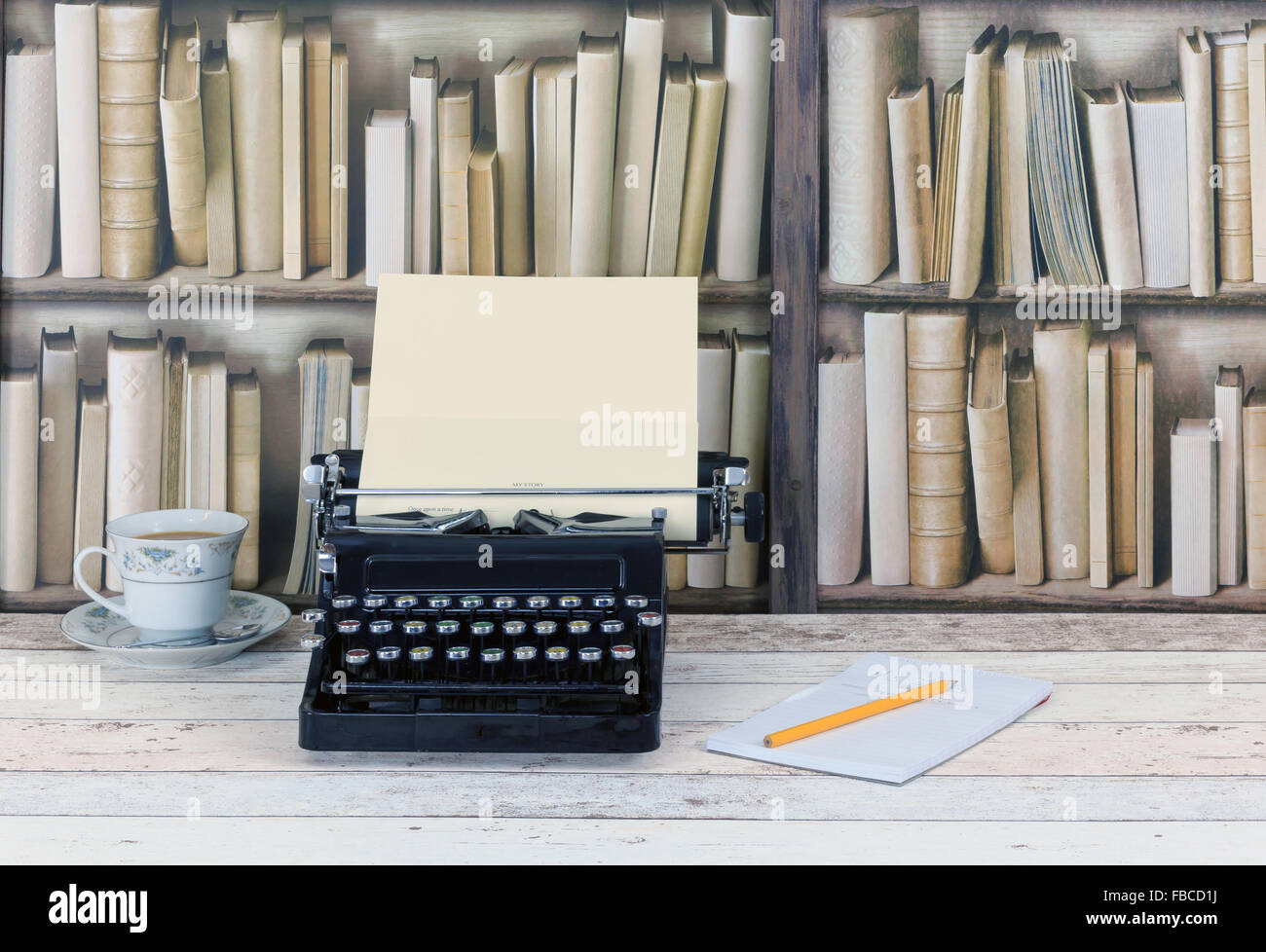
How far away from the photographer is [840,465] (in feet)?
5.48

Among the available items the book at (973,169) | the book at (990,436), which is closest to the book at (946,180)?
the book at (973,169)

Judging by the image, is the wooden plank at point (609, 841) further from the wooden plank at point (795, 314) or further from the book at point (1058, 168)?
the book at point (1058, 168)

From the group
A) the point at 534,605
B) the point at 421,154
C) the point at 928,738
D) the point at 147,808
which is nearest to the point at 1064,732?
the point at 928,738

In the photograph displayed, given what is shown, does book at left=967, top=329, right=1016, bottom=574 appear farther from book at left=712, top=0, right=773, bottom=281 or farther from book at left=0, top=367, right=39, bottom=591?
book at left=0, top=367, right=39, bottom=591

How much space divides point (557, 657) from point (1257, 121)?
116cm

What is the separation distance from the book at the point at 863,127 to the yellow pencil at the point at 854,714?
23.0 inches

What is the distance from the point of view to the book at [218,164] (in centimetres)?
161

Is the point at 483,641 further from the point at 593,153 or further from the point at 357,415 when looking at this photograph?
the point at 593,153

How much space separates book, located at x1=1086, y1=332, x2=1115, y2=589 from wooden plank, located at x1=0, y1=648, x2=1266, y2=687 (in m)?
0.25

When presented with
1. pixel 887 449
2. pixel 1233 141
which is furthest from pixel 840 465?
pixel 1233 141

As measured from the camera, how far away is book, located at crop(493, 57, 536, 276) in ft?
5.22

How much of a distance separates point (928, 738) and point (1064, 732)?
0.15 m

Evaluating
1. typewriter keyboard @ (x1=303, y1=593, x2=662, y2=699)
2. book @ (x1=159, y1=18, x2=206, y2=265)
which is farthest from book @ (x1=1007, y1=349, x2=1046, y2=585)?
book @ (x1=159, y1=18, x2=206, y2=265)
